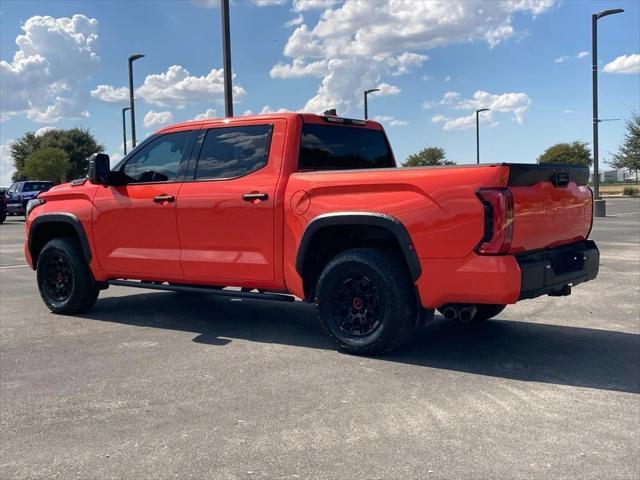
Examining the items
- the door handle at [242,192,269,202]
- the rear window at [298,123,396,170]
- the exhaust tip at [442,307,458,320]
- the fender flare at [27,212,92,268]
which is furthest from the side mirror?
the exhaust tip at [442,307,458,320]

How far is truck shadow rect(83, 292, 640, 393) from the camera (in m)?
4.95

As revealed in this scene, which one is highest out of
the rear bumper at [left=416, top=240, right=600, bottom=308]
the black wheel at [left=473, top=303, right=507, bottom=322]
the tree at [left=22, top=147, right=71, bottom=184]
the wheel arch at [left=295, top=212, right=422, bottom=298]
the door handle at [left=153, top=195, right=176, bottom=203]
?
the tree at [left=22, top=147, right=71, bottom=184]

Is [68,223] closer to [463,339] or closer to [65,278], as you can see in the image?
[65,278]

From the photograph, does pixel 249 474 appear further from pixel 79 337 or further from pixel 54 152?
pixel 54 152

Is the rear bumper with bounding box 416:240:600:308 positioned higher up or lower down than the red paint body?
lower down

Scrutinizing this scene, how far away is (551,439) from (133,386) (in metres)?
2.80

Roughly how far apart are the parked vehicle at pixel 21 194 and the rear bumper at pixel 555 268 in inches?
1262

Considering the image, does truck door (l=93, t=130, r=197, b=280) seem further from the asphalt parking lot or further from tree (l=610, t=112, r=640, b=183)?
tree (l=610, t=112, r=640, b=183)

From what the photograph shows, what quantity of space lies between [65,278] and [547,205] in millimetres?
5158

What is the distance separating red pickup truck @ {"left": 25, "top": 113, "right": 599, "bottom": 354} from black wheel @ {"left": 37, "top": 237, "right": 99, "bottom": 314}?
2 centimetres

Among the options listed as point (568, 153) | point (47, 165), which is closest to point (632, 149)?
point (568, 153)

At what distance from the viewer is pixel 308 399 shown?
430 centimetres

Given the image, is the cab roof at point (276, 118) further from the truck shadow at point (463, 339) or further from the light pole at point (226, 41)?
the light pole at point (226, 41)

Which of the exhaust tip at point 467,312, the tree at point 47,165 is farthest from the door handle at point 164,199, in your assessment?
the tree at point 47,165
